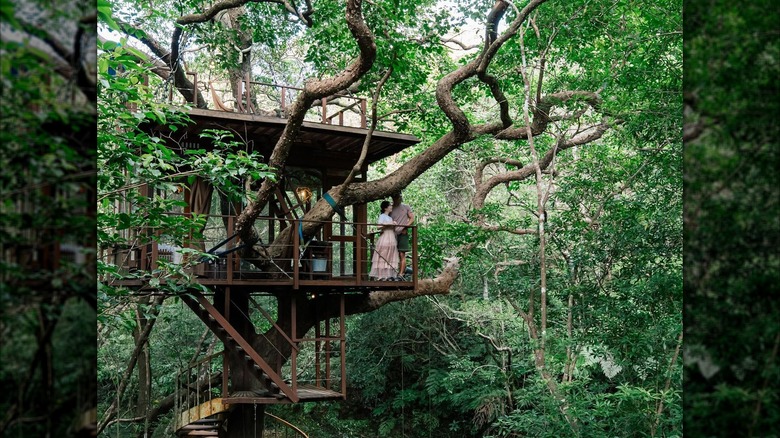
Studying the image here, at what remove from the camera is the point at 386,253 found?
9.41 metres

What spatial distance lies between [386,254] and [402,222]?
19.4 inches

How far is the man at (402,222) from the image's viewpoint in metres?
9.35

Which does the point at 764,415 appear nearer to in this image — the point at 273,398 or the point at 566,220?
the point at 566,220

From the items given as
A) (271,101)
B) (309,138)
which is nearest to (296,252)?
(309,138)

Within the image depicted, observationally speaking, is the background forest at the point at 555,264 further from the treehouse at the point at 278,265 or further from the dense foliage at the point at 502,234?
the treehouse at the point at 278,265

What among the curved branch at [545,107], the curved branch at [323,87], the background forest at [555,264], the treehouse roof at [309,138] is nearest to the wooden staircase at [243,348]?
the background forest at [555,264]

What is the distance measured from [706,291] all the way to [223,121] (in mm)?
8288

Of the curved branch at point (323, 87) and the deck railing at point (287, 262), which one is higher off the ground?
the curved branch at point (323, 87)

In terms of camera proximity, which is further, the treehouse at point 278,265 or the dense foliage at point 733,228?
the treehouse at point 278,265

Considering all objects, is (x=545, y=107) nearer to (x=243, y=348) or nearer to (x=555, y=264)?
(x=555, y=264)

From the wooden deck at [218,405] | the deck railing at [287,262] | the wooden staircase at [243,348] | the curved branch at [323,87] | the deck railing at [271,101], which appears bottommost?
the wooden deck at [218,405]

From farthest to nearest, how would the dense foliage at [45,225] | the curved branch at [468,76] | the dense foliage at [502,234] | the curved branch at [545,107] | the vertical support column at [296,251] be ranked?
the curved branch at [545,107] < the vertical support column at [296,251] < the curved branch at [468,76] < the dense foliage at [502,234] < the dense foliage at [45,225]

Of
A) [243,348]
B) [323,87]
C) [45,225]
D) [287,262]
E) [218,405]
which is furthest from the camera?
[218,405]

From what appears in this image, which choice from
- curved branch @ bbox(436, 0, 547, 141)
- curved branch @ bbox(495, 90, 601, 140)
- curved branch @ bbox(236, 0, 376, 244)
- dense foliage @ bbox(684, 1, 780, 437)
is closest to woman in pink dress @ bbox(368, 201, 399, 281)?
curved branch @ bbox(436, 0, 547, 141)
